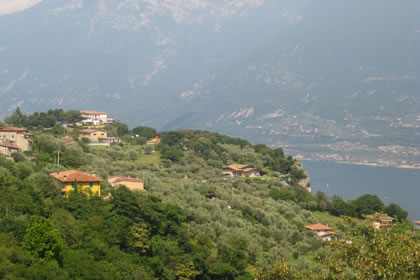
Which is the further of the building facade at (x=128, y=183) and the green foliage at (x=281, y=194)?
the green foliage at (x=281, y=194)

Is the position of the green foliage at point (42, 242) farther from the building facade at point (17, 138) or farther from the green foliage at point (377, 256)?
the building facade at point (17, 138)

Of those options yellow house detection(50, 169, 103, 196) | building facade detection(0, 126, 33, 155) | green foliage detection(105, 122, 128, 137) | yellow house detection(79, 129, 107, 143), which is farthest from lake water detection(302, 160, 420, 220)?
yellow house detection(50, 169, 103, 196)

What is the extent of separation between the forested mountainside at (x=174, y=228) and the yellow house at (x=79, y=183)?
0.60 m

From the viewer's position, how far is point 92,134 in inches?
3529

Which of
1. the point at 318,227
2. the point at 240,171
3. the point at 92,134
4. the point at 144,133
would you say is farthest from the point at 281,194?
the point at 144,133

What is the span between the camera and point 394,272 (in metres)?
19.0

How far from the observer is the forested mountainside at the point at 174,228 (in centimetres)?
2241

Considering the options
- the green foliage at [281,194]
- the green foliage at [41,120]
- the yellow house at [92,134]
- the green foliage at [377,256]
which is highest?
the green foliage at [41,120]

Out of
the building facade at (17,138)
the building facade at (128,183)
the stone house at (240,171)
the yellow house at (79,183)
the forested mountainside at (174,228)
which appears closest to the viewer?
the forested mountainside at (174,228)

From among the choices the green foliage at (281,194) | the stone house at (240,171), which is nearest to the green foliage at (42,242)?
the green foliage at (281,194)

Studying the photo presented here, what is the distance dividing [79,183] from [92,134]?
4725 cm

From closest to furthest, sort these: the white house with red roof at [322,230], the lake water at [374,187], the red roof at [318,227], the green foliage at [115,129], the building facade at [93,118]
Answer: the white house with red roof at [322,230]
the red roof at [318,227]
the green foliage at [115,129]
the building facade at [93,118]
the lake water at [374,187]

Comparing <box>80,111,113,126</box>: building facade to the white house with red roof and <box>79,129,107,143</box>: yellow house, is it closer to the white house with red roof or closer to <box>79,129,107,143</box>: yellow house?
<box>79,129,107,143</box>: yellow house

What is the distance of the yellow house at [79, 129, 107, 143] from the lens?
88.5m
